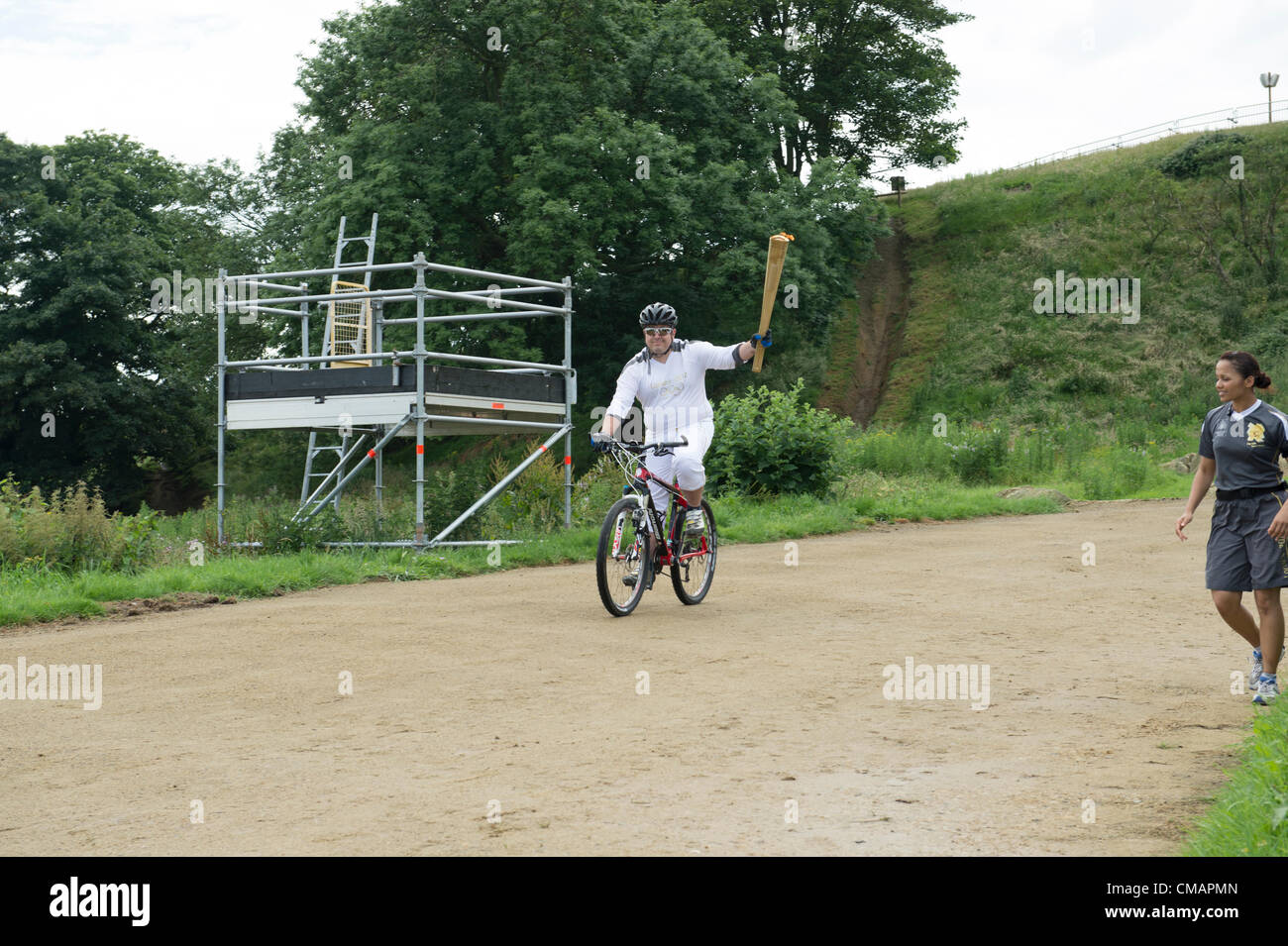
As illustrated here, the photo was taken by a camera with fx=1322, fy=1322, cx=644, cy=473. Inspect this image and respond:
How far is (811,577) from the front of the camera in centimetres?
1287

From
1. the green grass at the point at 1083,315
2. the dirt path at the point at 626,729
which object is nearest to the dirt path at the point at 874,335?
the green grass at the point at 1083,315

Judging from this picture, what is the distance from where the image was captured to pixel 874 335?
163 ft

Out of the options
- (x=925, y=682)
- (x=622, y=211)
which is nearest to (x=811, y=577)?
(x=925, y=682)

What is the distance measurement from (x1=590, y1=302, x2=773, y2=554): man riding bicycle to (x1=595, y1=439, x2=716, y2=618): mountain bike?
0.28ft

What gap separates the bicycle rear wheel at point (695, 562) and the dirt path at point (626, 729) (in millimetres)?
268

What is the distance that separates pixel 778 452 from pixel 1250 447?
13.8 metres

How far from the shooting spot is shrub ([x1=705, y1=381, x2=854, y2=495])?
20641 millimetres

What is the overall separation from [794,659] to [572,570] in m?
5.91

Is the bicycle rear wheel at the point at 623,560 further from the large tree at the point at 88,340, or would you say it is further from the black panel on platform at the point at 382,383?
the large tree at the point at 88,340

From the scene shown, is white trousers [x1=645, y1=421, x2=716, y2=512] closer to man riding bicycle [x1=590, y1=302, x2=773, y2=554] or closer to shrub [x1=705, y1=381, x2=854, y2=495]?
man riding bicycle [x1=590, y1=302, x2=773, y2=554]

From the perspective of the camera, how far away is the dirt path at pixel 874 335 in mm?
45250
